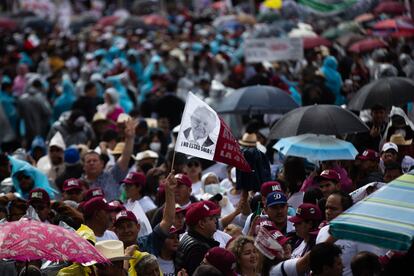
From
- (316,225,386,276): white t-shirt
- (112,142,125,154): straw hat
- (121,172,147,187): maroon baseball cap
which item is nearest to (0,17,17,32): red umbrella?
(112,142,125,154): straw hat

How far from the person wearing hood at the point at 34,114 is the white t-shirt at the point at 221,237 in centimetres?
1160

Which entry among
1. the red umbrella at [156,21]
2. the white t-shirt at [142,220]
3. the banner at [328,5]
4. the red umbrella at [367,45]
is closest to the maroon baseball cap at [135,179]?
the white t-shirt at [142,220]

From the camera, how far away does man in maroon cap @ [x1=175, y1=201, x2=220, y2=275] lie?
1016 cm

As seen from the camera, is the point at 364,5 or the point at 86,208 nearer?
the point at 86,208

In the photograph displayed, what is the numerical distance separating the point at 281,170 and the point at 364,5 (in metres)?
12.7

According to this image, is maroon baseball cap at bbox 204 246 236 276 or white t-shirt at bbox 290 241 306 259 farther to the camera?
white t-shirt at bbox 290 241 306 259

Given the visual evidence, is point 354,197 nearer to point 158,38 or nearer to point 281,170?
point 281,170

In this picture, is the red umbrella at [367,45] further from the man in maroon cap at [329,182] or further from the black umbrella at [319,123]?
the man in maroon cap at [329,182]

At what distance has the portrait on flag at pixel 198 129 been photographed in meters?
11.1

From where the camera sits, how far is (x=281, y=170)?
13.6 metres

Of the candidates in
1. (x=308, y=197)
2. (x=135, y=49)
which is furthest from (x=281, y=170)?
(x=135, y=49)

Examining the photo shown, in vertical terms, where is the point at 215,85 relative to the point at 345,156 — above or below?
below

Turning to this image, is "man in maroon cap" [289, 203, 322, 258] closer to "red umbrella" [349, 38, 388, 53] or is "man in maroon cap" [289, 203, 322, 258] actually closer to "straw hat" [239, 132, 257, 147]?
"straw hat" [239, 132, 257, 147]

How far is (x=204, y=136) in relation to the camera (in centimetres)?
1120
